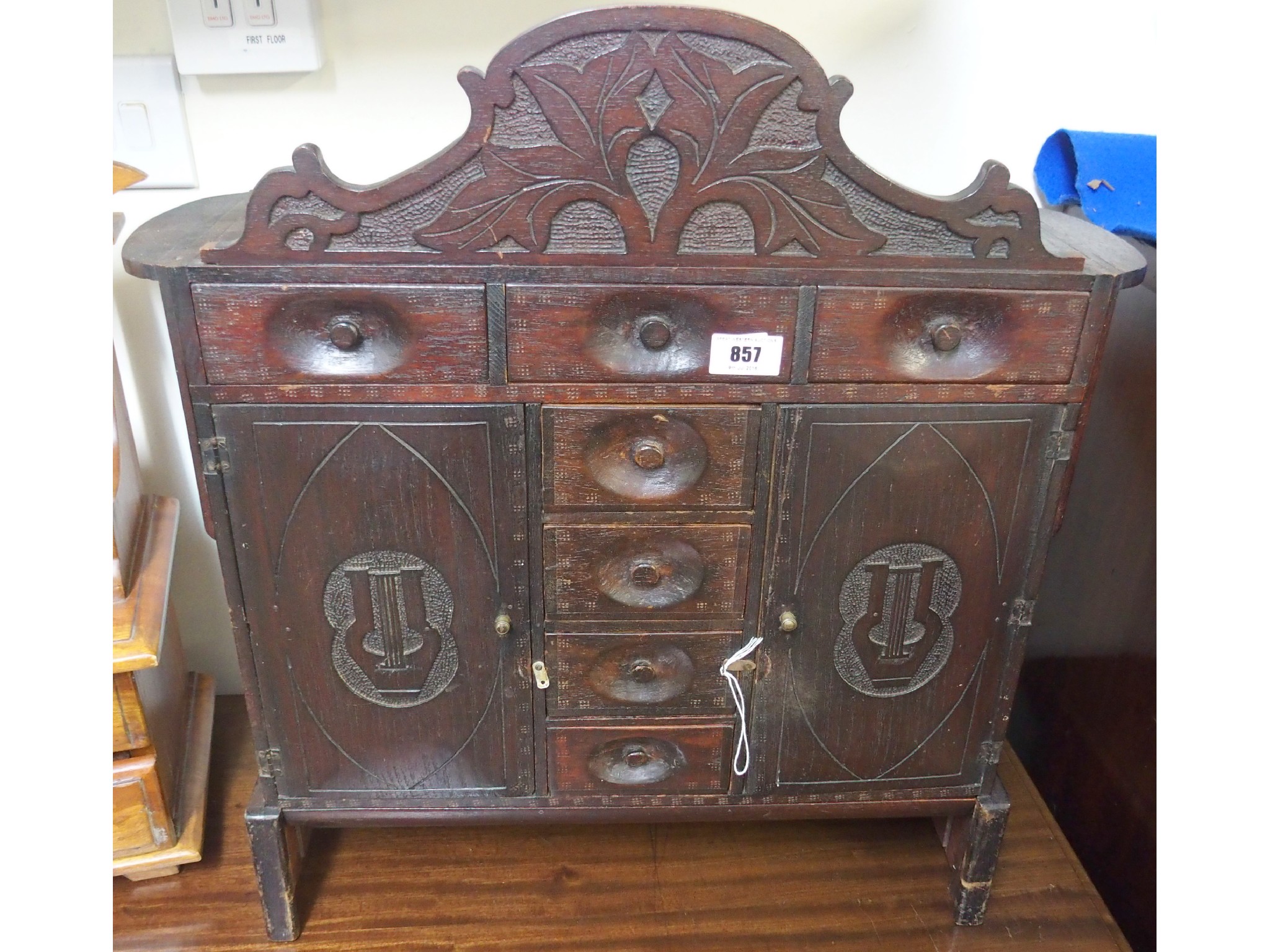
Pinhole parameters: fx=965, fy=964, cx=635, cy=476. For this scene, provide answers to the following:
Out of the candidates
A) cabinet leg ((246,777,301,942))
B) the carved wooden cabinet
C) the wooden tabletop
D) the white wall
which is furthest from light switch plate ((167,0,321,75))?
the wooden tabletop

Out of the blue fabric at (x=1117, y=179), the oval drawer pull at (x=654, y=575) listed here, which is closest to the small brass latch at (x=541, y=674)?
the oval drawer pull at (x=654, y=575)

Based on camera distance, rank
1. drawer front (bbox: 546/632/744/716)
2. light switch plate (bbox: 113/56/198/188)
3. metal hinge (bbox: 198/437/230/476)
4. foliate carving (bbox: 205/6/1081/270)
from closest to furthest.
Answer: foliate carving (bbox: 205/6/1081/270)
metal hinge (bbox: 198/437/230/476)
drawer front (bbox: 546/632/744/716)
light switch plate (bbox: 113/56/198/188)

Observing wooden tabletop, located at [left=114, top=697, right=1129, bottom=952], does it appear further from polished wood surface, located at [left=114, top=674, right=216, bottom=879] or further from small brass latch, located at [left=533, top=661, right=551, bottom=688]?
small brass latch, located at [left=533, top=661, right=551, bottom=688]

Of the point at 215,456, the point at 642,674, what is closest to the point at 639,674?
the point at 642,674

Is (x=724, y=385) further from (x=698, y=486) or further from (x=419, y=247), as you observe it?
(x=419, y=247)

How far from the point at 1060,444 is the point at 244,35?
954 millimetres

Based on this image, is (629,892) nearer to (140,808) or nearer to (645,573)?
(645,573)

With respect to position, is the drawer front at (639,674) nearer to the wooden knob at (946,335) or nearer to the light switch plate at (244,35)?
the wooden knob at (946,335)

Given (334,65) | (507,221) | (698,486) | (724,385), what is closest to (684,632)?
(698,486)

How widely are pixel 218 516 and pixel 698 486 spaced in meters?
0.44

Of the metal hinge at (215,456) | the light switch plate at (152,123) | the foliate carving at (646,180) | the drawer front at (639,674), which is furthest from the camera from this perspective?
the light switch plate at (152,123)

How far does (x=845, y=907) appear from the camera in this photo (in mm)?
1138

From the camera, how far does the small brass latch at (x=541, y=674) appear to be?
3.16 feet

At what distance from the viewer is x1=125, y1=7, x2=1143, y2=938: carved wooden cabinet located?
773 millimetres
